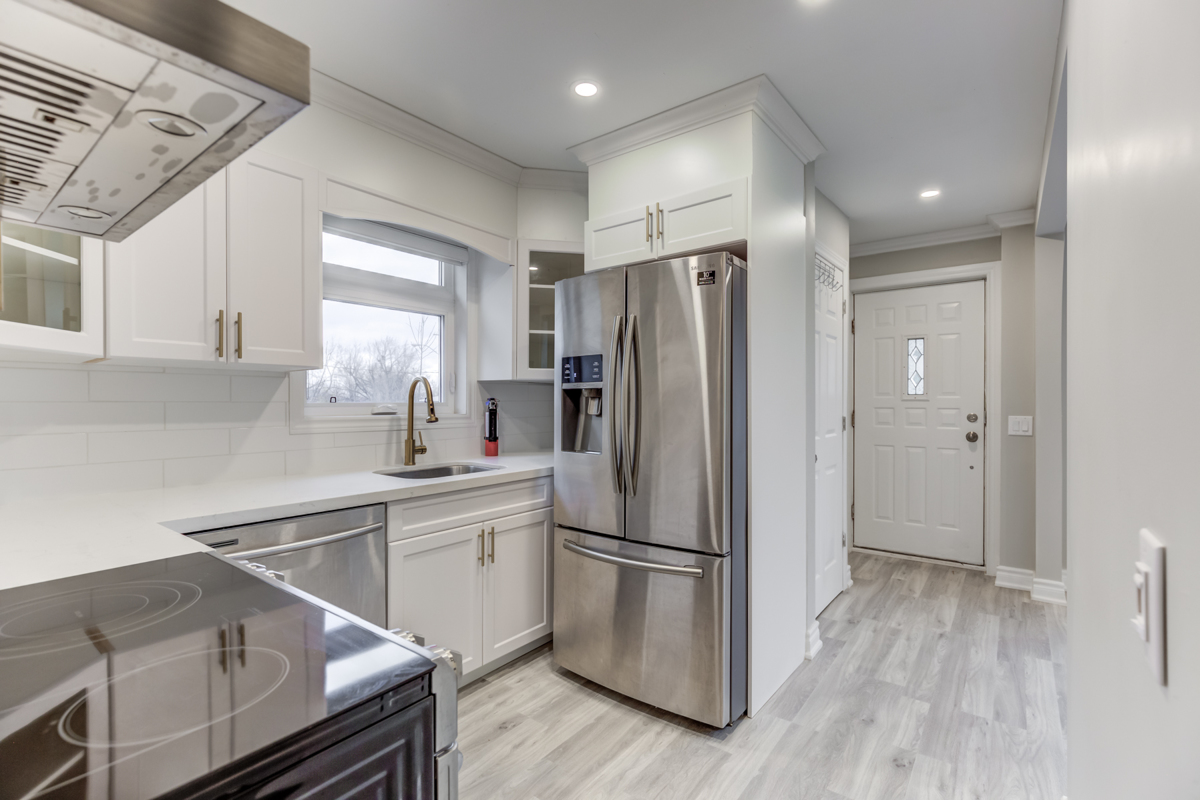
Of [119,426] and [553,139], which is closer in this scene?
[119,426]

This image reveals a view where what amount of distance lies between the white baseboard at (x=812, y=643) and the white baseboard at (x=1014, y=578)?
5.68 feet

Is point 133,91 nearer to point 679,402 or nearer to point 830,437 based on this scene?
point 679,402

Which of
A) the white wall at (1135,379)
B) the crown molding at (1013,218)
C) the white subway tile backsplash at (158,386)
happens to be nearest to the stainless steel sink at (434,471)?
the white subway tile backsplash at (158,386)

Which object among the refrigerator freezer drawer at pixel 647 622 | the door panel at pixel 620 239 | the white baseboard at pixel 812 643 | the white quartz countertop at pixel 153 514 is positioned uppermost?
the door panel at pixel 620 239

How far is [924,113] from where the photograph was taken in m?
2.47

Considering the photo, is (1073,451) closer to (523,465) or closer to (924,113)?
(924,113)

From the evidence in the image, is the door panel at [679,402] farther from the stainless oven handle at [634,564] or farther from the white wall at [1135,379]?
the white wall at [1135,379]

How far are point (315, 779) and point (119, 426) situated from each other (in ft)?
6.46

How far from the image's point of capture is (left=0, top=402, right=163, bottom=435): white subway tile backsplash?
173 centimetres

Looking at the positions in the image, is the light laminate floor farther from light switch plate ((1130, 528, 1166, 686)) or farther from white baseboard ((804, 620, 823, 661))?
light switch plate ((1130, 528, 1166, 686))

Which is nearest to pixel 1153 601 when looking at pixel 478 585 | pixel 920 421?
pixel 478 585

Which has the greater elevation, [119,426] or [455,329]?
[455,329]

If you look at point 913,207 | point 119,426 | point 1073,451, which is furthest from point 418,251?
point 913,207

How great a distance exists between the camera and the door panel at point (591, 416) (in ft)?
7.57
